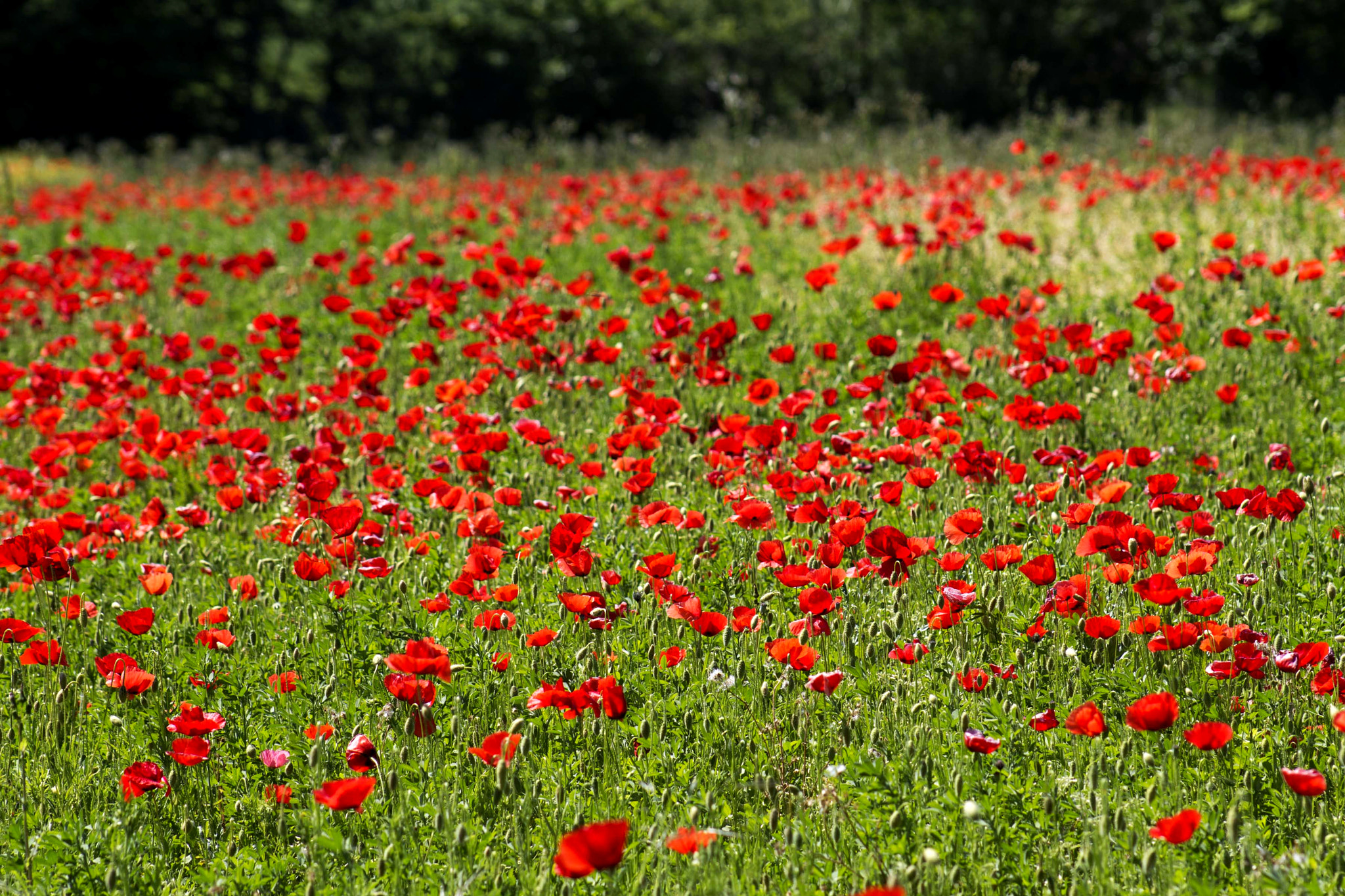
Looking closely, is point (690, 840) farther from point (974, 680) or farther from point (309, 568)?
point (309, 568)

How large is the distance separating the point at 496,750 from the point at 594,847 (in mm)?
825

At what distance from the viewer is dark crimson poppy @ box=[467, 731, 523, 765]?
2.60 meters

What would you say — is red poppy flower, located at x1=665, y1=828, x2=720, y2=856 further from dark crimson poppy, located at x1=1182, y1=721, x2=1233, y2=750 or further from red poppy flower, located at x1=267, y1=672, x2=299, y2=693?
red poppy flower, located at x1=267, y1=672, x2=299, y2=693

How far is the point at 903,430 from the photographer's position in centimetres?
400

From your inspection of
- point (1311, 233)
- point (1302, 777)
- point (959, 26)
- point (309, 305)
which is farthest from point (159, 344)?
point (959, 26)

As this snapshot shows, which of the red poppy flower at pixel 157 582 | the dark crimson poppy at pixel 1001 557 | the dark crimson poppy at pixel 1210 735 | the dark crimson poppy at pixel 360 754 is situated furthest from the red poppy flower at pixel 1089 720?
the red poppy flower at pixel 157 582

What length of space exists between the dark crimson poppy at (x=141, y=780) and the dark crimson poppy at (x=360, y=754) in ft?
1.34

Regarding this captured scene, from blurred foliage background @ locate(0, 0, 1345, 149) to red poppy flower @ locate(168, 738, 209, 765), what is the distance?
23833 millimetres

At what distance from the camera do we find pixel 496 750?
2.62m

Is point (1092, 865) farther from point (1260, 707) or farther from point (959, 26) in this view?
point (959, 26)

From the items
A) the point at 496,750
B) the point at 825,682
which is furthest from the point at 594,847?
the point at 825,682

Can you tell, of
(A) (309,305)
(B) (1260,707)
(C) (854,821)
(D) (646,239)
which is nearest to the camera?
(C) (854,821)

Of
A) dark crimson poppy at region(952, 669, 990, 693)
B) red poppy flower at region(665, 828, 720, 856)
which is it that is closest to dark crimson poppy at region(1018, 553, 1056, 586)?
dark crimson poppy at region(952, 669, 990, 693)

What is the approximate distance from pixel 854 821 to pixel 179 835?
60.2 inches
